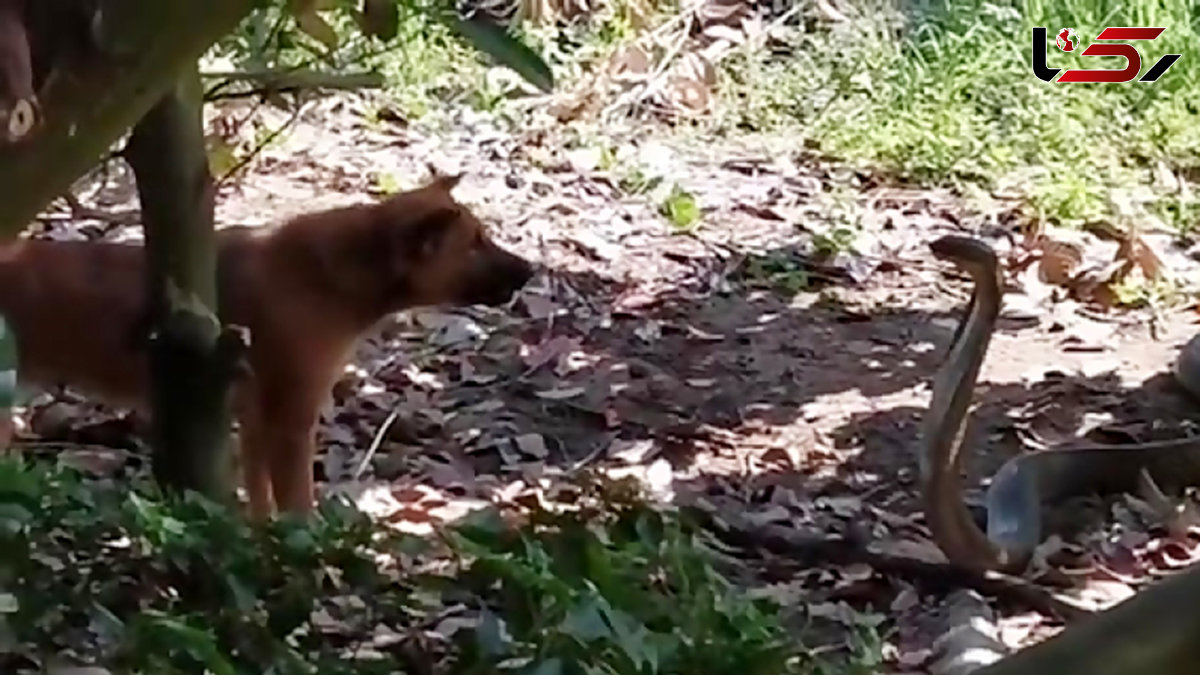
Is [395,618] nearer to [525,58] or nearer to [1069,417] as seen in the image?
[525,58]

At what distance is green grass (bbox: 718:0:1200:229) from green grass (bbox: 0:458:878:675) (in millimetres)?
5353

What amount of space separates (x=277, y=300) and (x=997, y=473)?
5.25 feet

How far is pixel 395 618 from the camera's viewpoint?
181 centimetres

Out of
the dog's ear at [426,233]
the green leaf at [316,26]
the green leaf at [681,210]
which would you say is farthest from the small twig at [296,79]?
the green leaf at [681,210]

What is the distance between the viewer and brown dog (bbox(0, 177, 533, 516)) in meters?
4.45

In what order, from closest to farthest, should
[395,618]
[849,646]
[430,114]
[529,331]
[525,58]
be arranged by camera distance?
[395,618] < [525,58] < [849,646] < [529,331] < [430,114]

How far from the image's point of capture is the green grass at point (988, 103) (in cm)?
746

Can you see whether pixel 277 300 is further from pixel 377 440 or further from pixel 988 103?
pixel 988 103

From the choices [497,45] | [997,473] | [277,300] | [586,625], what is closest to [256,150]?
[277,300]

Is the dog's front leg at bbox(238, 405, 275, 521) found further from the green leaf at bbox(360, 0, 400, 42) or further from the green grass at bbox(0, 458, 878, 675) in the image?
the green leaf at bbox(360, 0, 400, 42)

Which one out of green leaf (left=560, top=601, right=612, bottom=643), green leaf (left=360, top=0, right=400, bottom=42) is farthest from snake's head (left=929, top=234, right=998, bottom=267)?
green leaf (left=560, top=601, right=612, bottom=643)

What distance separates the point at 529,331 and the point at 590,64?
2.62 metres

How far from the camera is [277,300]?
455cm

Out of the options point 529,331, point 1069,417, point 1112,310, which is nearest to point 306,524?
point 1069,417
